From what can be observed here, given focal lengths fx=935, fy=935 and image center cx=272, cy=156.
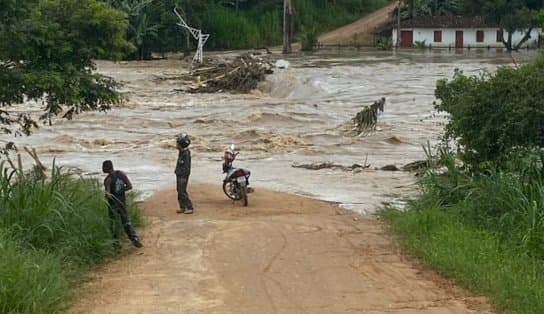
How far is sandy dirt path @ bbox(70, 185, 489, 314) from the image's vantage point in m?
8.84

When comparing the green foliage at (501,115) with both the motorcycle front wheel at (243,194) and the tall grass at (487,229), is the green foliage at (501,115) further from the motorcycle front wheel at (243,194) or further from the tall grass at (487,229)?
the motorcycle front wheel at (243,194)

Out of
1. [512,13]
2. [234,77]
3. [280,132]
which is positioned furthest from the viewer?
[512,13]

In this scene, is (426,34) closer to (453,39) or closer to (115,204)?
(453,39)

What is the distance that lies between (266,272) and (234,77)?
121 feet

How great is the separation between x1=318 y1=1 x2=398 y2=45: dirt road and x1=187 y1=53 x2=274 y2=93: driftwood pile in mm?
32055

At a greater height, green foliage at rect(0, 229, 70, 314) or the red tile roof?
the red tile roof

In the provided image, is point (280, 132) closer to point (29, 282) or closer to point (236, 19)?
point (29, 282)

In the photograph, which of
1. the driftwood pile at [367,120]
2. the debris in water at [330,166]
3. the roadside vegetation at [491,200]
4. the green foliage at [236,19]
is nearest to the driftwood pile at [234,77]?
the green foliage at [236,19]

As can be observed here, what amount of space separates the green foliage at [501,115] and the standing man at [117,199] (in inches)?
203

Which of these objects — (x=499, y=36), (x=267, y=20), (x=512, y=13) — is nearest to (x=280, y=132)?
(x=512, y=13)

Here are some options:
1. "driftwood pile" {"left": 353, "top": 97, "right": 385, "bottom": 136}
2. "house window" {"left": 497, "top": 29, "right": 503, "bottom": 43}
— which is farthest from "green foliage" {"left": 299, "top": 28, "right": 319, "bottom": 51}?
"driftwood pile" {"left": 353, "top": 97, "right": 385, "bottom": 136}

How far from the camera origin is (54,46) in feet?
37.4

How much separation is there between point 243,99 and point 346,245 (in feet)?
99.2

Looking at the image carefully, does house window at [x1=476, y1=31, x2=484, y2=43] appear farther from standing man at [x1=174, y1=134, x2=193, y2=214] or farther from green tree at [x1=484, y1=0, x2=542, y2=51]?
standing man at [x1=174, y1=134, x2=193, y2=214]
